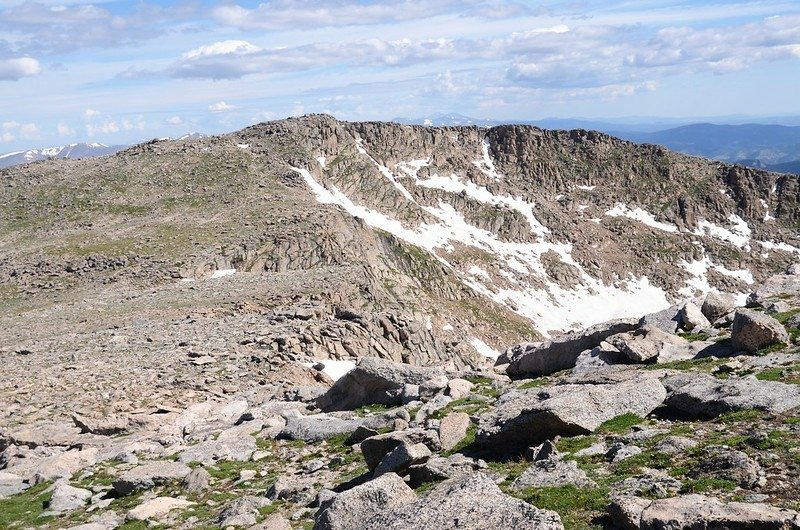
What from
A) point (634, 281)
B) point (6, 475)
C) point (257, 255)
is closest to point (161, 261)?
point (257, 255)

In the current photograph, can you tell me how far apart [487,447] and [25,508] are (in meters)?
14.9

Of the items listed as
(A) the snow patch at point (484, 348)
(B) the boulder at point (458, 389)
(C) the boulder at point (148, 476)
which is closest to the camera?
(C) the boulder at point (148, 476)

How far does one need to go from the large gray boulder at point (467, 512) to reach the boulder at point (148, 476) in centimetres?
1162

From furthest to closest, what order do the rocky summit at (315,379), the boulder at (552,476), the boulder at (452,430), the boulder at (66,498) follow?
the boulder at (66,498) → the boulder at (452,430) → the boulder at (552,476) → the rocky summit at (315,379)

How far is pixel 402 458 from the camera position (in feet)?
52.7

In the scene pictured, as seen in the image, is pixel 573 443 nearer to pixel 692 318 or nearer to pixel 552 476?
pixel 552 476

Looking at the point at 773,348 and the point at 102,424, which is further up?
the point at 773,348

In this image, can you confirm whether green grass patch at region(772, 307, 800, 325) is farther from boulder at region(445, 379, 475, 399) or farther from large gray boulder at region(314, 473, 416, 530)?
large gray boulder at region(314, 473, 416, 530)

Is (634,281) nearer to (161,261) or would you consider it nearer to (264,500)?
(161,261)

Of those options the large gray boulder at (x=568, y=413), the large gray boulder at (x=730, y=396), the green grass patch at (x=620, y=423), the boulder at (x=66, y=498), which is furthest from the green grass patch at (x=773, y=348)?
the boulder at (x=66, y=498)

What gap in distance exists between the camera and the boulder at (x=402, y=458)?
16000 mm

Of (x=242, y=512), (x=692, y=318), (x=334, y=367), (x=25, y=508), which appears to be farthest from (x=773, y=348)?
(x=334, y=367)

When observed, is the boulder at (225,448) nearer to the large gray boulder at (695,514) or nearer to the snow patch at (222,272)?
the large gray boulder at (695,514)

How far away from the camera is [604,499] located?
12.5 metres
